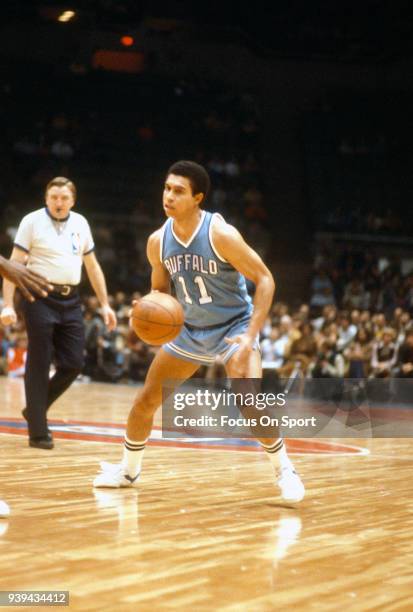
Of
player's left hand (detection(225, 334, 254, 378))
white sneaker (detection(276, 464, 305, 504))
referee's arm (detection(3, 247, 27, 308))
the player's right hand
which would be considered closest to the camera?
player's left hand (detection(225, 334, 254, 378))

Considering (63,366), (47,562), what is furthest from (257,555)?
(63,366)

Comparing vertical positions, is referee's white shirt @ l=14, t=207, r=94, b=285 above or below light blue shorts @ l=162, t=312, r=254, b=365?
above

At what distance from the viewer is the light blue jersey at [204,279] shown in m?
5.13

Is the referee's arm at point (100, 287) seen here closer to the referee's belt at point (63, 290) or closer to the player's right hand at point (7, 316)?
the referee's belt at point (63, 290)

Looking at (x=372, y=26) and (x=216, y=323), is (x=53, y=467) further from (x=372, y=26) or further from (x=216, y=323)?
(x=372, y=26)

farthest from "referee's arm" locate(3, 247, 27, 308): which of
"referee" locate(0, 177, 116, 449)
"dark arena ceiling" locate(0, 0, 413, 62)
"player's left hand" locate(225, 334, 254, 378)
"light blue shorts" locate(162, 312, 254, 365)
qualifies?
"dark arena ceiling" locate(0, 0, 413, 62)

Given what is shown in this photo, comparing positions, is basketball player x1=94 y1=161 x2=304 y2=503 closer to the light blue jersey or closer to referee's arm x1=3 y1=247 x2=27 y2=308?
the light blue jersey

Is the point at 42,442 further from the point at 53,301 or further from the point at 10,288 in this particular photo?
the point at 10,288

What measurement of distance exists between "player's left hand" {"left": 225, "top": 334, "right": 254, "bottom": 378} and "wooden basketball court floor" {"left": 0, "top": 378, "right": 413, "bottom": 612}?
0.68 m

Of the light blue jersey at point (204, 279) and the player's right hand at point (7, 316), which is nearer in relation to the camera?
the light blue jersey at point (204, 279)

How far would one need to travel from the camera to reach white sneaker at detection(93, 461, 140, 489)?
536 centimetres

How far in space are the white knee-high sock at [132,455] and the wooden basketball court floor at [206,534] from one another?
13 centimetres

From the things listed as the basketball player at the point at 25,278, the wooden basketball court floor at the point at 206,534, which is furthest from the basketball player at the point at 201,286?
the basketball player at the point at 25,278

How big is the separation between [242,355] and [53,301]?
8.58ft
